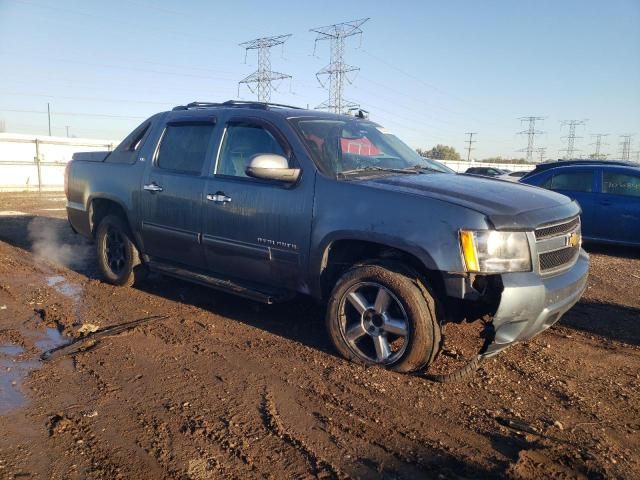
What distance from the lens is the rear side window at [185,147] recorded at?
493 centimetres

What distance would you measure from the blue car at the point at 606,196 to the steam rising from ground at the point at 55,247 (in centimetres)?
795

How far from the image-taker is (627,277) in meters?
6.81

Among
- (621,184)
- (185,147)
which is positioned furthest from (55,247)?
(621,184)

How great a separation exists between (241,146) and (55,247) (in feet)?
16.1

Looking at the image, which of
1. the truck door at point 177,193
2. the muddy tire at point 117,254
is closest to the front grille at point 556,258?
the truck door at point 177,193

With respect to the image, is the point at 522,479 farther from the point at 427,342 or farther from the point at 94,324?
the point at 94,324

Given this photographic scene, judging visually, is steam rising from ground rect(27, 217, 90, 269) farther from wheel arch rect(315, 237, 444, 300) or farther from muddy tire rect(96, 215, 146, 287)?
wheel arch rect(315, 237, 444, 300)

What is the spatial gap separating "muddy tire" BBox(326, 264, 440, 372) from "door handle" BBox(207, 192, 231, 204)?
1.34 m

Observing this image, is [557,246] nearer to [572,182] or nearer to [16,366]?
[16,366]

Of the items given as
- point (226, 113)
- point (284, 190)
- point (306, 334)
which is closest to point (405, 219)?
point (284, 190)

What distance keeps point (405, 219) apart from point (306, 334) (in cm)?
155

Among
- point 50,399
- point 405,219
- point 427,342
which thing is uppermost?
point 405,219

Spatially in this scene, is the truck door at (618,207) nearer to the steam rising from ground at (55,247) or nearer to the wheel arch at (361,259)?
the wheel arch at (361,259)

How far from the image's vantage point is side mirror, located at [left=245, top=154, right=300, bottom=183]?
3986mm
